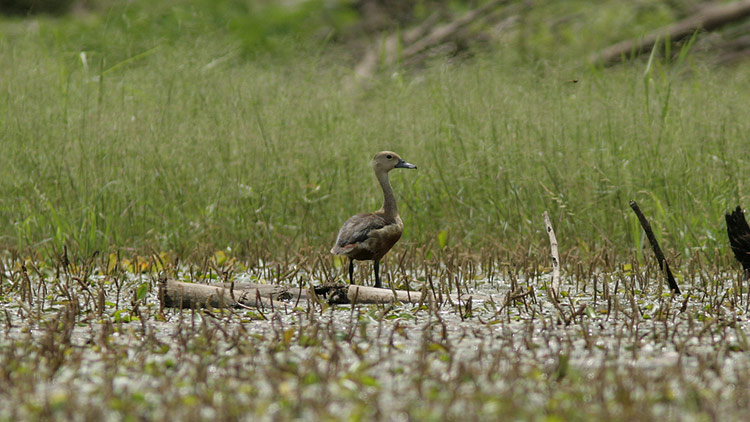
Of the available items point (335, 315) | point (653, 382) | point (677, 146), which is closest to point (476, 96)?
point (677, 146)

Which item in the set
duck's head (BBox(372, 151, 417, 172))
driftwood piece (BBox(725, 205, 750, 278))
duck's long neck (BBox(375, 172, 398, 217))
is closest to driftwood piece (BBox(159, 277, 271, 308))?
duck's long neck (BBox(375, 172, 398, 217))

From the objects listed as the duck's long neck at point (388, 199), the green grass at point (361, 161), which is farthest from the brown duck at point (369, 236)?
the green grass at point (361, 161)

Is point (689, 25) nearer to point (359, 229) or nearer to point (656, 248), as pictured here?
point (656, 248)

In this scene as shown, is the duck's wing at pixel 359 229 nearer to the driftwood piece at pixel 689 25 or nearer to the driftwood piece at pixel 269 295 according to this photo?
the driftwood piece at pixel 269 295

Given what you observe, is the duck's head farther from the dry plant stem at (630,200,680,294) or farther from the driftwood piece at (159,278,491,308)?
the dry plant stem at (630,200,680,294)

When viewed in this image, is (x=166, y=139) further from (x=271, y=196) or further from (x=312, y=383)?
(x=312, y=383)

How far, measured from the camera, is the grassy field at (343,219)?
3.13m

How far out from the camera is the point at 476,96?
795 centimetres

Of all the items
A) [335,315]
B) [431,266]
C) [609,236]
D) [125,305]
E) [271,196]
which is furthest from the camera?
[271,196]

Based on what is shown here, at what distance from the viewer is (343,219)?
23.4 feet

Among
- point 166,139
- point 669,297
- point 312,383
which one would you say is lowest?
point 669,297

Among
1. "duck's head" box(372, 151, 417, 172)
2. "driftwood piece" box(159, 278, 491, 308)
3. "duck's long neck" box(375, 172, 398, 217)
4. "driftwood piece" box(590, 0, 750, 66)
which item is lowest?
"driftwood piece" box(159, 278, 491, 308)

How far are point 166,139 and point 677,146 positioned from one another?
4.03 m

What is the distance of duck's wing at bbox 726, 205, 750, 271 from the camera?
18.0ft
